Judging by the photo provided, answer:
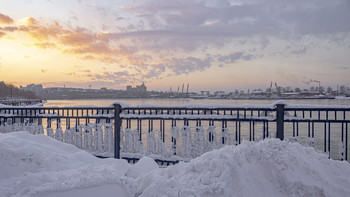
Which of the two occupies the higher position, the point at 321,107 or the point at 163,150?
the point at 321,107

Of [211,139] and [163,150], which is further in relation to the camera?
[163,150]

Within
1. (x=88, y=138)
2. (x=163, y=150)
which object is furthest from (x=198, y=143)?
(x=88, y=138)

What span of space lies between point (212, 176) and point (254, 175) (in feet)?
1.82

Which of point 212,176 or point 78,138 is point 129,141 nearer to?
point 78,138

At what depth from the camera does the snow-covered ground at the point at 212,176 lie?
287 centimetres

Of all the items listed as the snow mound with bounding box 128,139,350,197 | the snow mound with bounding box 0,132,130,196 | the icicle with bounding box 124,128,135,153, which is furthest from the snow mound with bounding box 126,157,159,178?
the icicle with bounding box 124,128,135,153

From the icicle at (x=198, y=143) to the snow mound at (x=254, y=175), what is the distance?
1796 millimetres

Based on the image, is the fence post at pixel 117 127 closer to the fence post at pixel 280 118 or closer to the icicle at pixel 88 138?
the icicle at pixel 88 138

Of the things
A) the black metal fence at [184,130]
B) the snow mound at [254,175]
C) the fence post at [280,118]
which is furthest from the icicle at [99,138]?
the fence post at [280,118]

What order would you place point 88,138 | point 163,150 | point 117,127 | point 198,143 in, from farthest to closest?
point 88,138
point 117,127
point 163,150
point 198,143

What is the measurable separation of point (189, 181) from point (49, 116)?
4.72 m

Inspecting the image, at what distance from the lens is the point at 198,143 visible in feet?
17.0

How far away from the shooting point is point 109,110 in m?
5.86

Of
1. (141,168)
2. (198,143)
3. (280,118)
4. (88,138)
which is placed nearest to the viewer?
(141,168)
